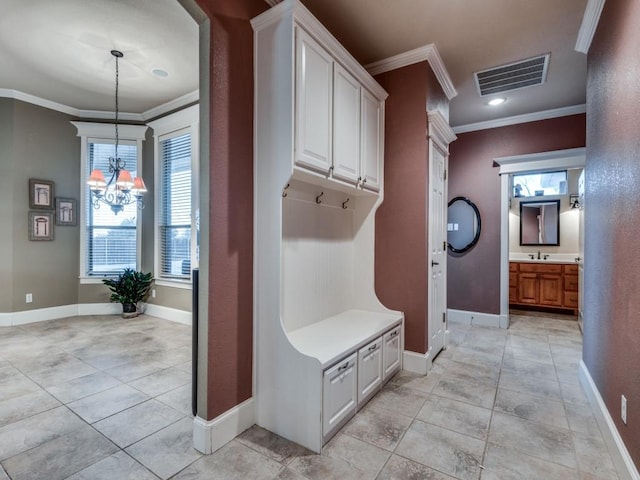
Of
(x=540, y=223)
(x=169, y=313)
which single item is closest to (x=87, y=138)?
(x=169, y=313)

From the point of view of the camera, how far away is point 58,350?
11.3 feet

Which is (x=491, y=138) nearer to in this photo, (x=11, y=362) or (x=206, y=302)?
(x=206, y=302)

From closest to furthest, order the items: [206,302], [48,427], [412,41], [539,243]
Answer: [206,302] → [48,427] → [412,41] → [539,243]

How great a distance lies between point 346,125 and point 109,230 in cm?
450

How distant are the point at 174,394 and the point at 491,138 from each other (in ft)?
16.4

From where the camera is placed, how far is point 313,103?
82.0 inches

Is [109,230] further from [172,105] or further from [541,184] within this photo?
[541,184]

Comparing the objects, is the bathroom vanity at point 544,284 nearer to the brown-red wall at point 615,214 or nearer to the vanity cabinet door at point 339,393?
the brown-red wall at point 615,214

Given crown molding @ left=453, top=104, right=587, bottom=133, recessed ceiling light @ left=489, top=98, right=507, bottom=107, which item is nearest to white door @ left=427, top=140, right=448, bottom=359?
recessed ceiling light @ left=489, top=98, right=507, bottom=107

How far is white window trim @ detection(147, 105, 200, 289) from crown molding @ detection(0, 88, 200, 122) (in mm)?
115

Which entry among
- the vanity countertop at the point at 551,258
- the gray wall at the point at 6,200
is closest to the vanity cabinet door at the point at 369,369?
the vanity countertop at the point at 551,258

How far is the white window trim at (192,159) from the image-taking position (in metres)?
4.42

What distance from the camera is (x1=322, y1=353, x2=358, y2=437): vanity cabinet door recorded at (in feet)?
6.13

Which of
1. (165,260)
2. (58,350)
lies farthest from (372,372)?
(165,260)
